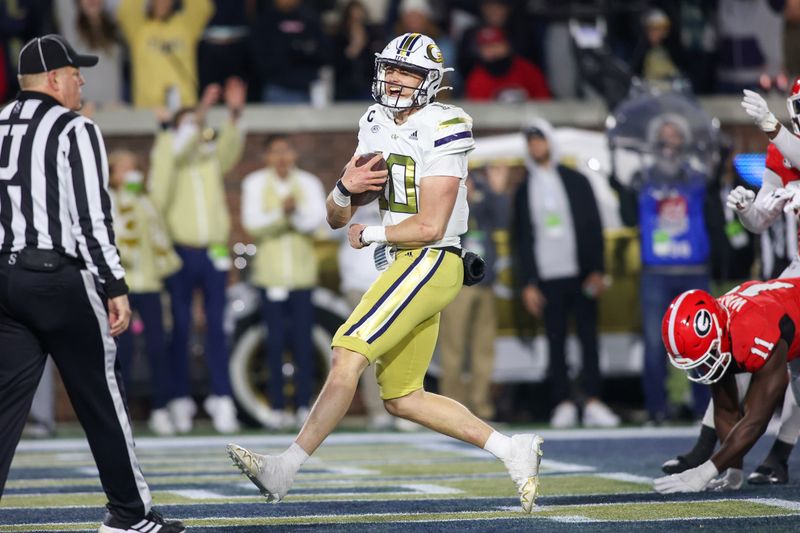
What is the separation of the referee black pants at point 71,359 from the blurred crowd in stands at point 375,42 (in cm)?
682

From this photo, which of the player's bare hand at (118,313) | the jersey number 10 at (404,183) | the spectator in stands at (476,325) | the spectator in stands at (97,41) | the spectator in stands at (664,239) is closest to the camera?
the player's bare hand at (118,313)

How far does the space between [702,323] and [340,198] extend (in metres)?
1.74

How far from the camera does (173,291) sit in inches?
471

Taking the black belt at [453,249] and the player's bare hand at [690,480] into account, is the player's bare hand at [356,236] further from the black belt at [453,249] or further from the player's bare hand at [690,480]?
the player's bare hand at [690,480]

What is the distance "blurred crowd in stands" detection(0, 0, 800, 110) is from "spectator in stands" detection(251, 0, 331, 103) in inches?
0.4

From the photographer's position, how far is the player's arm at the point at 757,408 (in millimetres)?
6895

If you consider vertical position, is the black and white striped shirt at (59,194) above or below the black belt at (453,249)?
above

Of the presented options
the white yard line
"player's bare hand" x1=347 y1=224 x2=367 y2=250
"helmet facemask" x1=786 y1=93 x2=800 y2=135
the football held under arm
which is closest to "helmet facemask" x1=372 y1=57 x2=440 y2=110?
the football held under arm

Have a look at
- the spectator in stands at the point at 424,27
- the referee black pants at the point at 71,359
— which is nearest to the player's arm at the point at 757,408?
the referee black pants at the point at 71,359

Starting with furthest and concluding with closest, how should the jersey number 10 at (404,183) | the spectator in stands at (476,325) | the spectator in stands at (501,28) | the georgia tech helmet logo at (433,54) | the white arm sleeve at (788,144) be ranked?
the spectator in stands at (501,28)
the spectator in stands at (476,325)
the white arm sleeve at (788,144)
the georgia tech helmet logo at (433,54)
the jersey number 10 at (404,183)

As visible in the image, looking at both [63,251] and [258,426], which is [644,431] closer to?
[258,426]

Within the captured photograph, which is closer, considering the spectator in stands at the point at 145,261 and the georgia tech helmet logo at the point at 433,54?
the georgia tech helmet logo at the point at 433,54

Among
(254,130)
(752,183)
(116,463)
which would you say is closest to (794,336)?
(116,463)

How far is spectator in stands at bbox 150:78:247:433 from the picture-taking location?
39.3 ft
